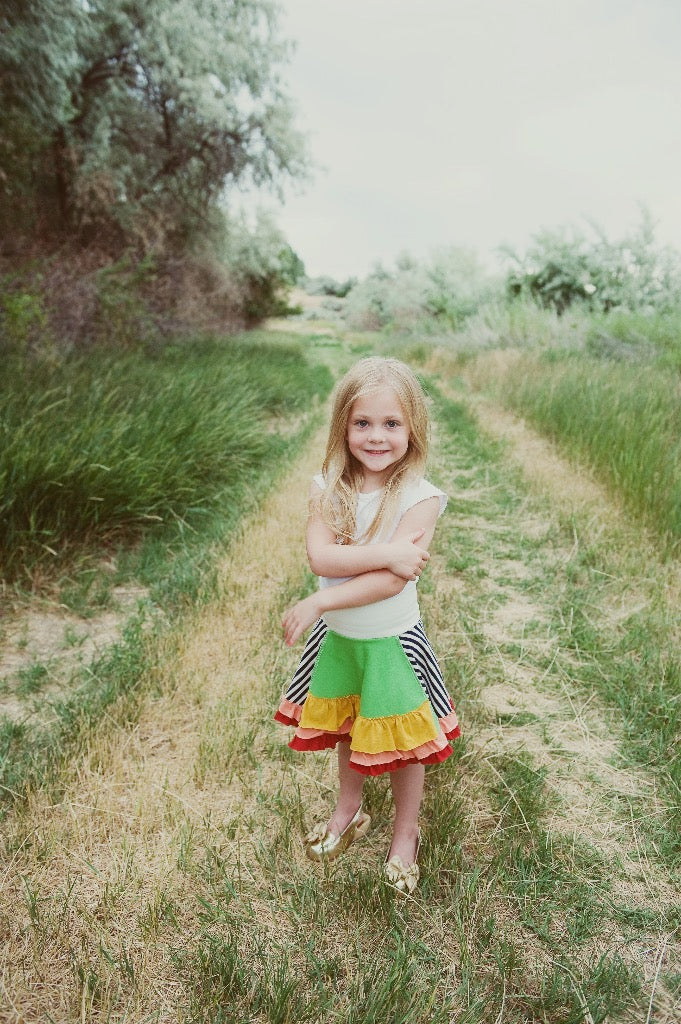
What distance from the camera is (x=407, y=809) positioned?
1.99 meters

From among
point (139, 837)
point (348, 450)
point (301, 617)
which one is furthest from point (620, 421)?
point (139, 837)

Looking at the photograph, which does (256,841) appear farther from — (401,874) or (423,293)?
(423,293)

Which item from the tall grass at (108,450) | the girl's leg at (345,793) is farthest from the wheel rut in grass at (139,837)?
the tall grass at (108,450)

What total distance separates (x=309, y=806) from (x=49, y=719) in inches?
44.7

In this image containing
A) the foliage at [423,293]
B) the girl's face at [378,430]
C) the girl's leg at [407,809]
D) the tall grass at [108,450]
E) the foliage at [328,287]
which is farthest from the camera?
the foliage at [328,287]

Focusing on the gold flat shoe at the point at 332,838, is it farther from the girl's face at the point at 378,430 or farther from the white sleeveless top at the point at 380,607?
the girl's face at the point at 378,430

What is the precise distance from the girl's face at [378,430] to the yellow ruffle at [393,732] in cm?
68

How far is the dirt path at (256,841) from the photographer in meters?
1.65

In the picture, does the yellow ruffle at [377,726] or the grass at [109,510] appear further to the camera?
the grass at [109,510]

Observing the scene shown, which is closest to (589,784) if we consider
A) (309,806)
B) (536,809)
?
(536,809)

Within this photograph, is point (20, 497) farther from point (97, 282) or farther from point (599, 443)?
point (97, 282)

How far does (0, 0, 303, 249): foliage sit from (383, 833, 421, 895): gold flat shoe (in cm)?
885

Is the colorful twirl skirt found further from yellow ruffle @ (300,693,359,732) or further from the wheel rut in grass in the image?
the wheel rut in grass

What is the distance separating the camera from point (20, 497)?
3.76 m
